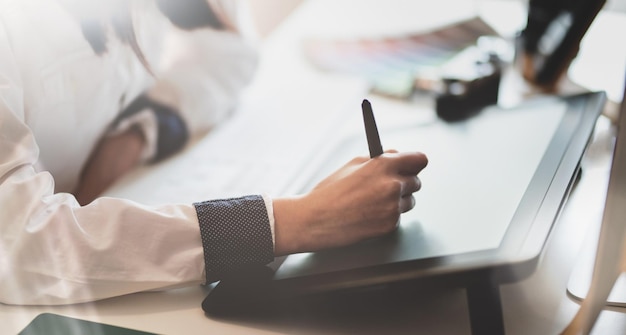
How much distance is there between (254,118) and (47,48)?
1.30 feet

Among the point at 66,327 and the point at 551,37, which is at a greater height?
the point at 551,37

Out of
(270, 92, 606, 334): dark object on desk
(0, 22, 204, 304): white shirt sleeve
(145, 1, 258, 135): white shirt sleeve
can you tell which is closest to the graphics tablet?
(270, 92, 606, 334): dark object on desk

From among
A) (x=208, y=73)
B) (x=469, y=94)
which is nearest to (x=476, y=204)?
(x=469, y=94)

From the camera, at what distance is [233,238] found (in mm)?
645

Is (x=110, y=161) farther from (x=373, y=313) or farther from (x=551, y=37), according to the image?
(x=551, y=37)

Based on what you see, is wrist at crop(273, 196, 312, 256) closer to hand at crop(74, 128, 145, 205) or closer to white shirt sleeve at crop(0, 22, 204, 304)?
white shirt sleeve at crop(0, 22, 204, 304)

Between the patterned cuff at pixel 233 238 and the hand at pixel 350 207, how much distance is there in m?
0.01

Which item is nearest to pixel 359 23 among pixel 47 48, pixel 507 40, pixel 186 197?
pixel 507 40

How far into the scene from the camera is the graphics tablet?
1.90ft

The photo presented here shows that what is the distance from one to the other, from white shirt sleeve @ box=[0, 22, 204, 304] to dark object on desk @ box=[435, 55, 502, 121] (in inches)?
15.6

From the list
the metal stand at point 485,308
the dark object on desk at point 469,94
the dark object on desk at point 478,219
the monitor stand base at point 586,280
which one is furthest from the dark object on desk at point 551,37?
the metal stand at point 485,308

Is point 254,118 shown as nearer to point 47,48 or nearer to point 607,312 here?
point 47,48

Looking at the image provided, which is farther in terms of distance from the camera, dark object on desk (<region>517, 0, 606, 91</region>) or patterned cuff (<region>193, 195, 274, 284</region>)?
dark object on desk (<region>517, 0, 606, 91</region>)

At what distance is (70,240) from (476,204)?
0.38 m
